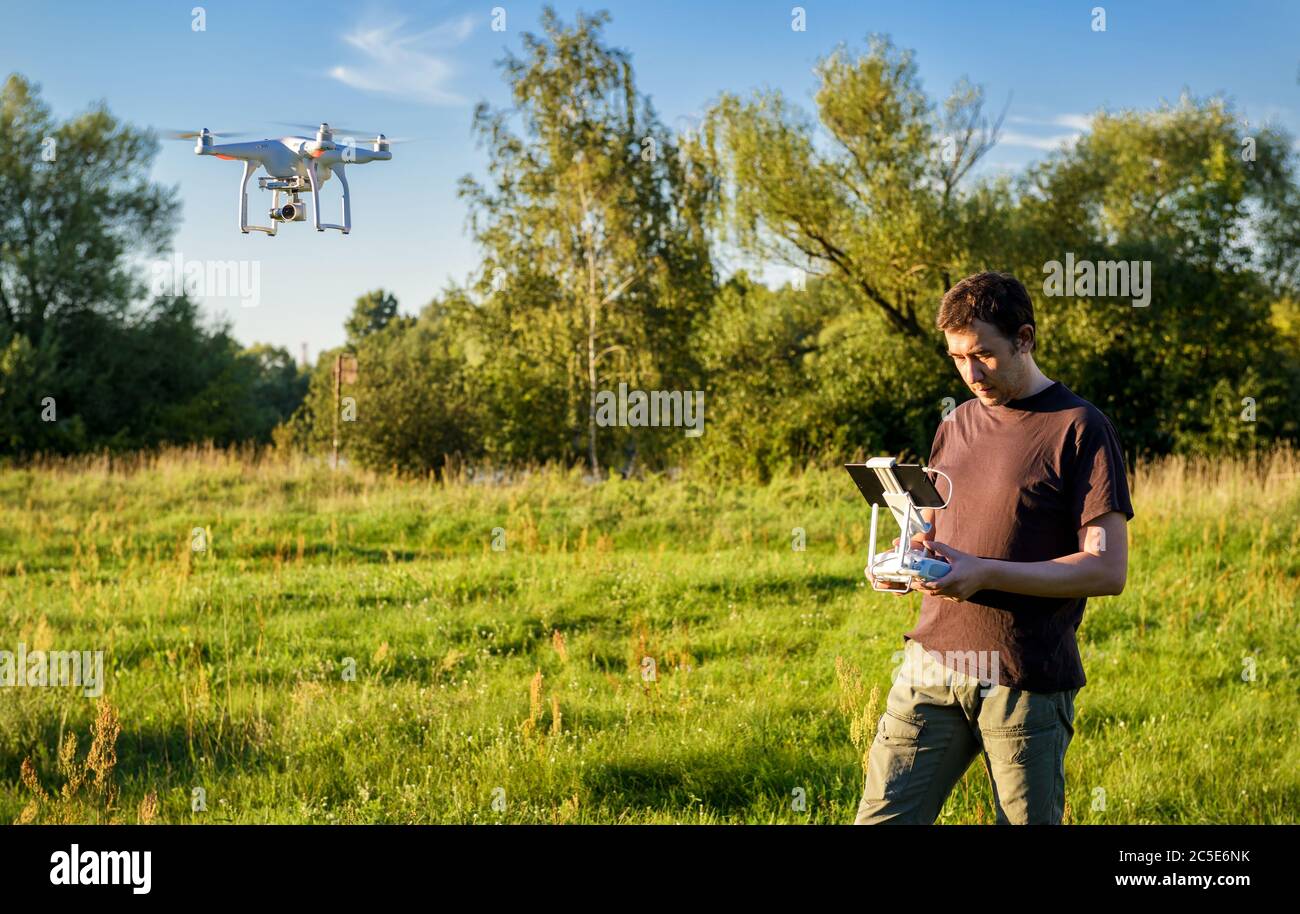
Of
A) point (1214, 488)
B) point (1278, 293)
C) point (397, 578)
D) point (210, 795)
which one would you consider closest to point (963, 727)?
point (210, 795)

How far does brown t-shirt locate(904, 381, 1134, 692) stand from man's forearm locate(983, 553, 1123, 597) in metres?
0.14

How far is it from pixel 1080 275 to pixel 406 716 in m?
21.0

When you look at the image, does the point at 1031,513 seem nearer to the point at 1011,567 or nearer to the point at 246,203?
the point at 1011,567

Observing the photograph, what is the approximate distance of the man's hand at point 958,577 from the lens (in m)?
2.80

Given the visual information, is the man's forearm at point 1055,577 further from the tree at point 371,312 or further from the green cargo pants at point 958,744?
the tree at point 371,312

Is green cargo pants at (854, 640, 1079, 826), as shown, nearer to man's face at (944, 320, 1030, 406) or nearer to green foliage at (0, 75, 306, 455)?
man's face at (944, 320, 1030, 406)

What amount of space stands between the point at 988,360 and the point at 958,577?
24.4 inches

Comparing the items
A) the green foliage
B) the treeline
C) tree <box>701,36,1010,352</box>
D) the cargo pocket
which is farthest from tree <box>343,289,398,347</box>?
the cargo pocket

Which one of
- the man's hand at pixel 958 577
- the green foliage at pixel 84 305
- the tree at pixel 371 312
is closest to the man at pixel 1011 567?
the man's hand at pixel 958 577

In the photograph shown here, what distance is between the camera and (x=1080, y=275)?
77.2ft

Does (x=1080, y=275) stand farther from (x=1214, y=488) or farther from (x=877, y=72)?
(x=1214, y=488)

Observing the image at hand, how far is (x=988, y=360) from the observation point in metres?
2.98

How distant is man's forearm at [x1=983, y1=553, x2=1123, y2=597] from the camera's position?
9.32 ft

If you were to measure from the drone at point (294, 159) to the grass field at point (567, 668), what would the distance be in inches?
122
